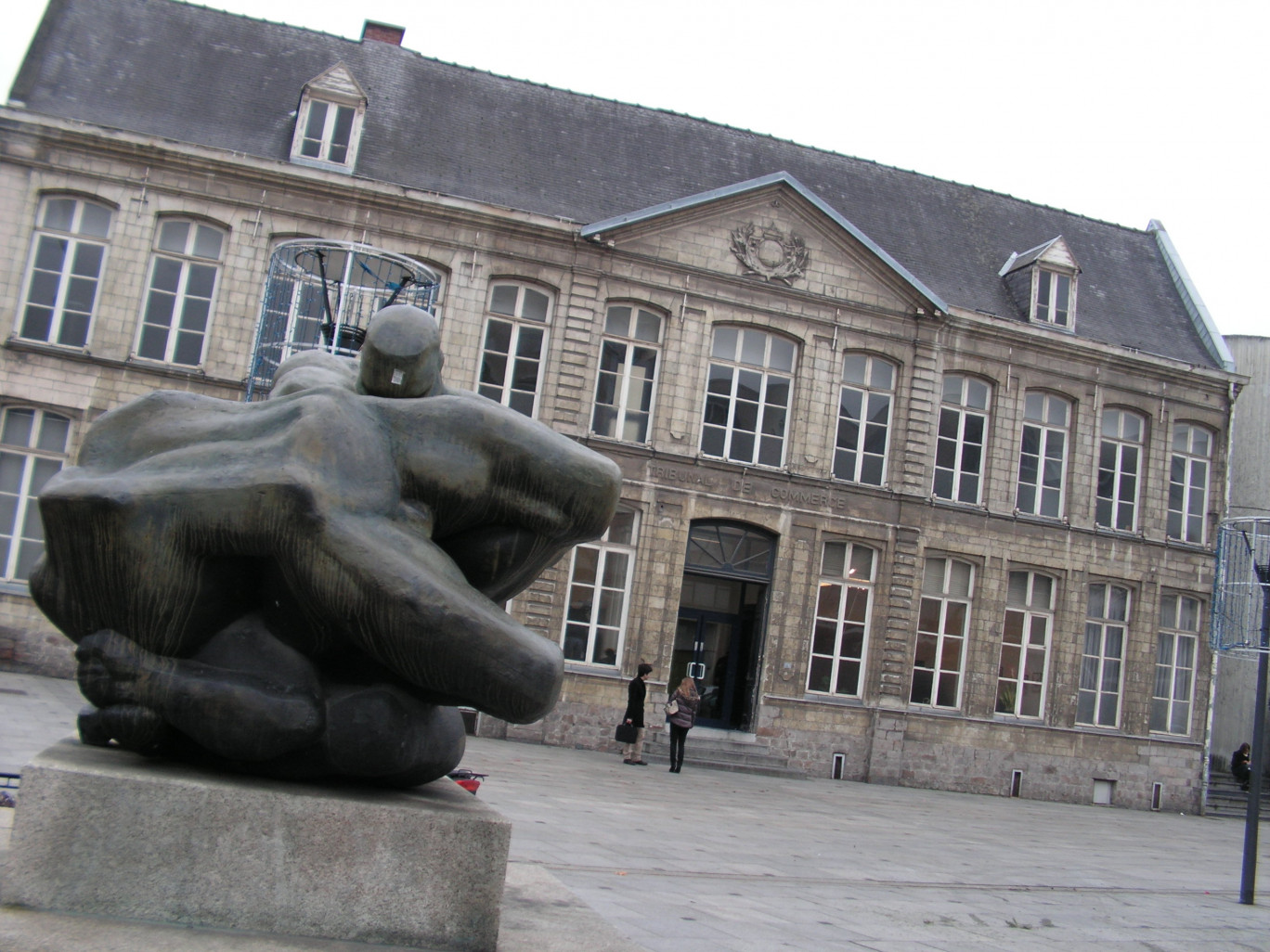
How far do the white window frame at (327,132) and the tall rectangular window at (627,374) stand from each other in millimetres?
5513

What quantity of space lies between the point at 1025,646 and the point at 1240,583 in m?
12.3

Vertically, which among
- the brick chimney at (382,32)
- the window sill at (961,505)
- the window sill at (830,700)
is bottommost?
the window sill at (830,700)

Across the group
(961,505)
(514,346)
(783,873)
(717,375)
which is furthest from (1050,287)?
(783,873)

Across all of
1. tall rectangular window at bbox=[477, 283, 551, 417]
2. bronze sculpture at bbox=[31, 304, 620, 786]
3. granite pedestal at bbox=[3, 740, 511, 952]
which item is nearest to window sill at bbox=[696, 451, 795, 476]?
tall rectangular window at bbox=[477, 283, 551, 417]

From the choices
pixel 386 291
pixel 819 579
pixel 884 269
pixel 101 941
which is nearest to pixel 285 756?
pixel 101 941

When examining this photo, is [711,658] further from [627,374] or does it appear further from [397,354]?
[397,354]

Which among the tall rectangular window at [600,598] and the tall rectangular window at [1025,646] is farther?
the tall rectangular window at [1025,646]

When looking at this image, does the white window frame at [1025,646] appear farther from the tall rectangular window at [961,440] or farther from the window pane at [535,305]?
the window pane at [535,305]

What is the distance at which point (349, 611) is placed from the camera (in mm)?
3607

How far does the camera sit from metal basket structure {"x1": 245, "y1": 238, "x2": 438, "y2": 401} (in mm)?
15289

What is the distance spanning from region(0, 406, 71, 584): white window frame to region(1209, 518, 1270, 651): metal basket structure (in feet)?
55.5

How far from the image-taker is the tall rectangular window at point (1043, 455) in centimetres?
2412

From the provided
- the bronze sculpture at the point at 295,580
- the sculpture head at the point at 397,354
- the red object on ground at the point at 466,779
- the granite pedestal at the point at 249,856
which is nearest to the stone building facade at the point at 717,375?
the red object on ground at the point at 466,779

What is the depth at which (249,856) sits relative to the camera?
3.42 metres
